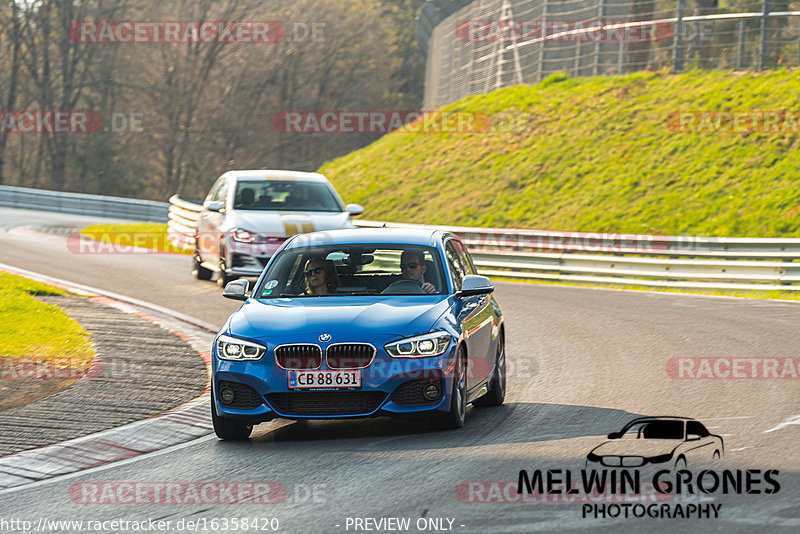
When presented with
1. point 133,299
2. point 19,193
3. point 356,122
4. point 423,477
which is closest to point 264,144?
point 356,122

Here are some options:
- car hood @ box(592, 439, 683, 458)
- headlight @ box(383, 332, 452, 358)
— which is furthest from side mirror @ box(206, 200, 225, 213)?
car hood @ box(592, 439, 683, 458)

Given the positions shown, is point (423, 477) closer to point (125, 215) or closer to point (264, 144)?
point (125, 215)

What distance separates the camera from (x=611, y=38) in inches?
1323

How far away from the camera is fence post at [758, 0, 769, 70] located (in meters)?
30.0

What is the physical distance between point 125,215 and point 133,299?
851 inches

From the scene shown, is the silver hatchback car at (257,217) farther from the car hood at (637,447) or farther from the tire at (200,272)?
the car hood at (637,447)

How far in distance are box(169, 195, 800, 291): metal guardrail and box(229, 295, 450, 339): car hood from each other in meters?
12.9

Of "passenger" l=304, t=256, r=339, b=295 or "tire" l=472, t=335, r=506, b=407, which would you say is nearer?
"passenger" l=304, t=256, r=339, b=295

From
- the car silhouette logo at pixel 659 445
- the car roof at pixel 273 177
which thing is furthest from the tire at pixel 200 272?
the car silhouette logo at pixel 659 445

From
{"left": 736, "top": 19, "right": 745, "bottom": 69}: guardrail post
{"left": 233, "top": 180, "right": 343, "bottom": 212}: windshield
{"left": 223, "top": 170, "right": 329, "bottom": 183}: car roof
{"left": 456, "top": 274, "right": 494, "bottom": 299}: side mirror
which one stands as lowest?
{"left": 456, "top": 274, "right": 494, "bottom": 299}: side mirror

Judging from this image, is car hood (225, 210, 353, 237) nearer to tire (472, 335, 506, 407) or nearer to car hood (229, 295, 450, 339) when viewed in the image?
tire (472, 335, 506, 407)

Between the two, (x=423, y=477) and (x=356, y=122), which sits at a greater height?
(x=356, y=122)

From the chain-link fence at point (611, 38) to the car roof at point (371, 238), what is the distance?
76.2ft

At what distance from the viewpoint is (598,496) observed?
6156mm
